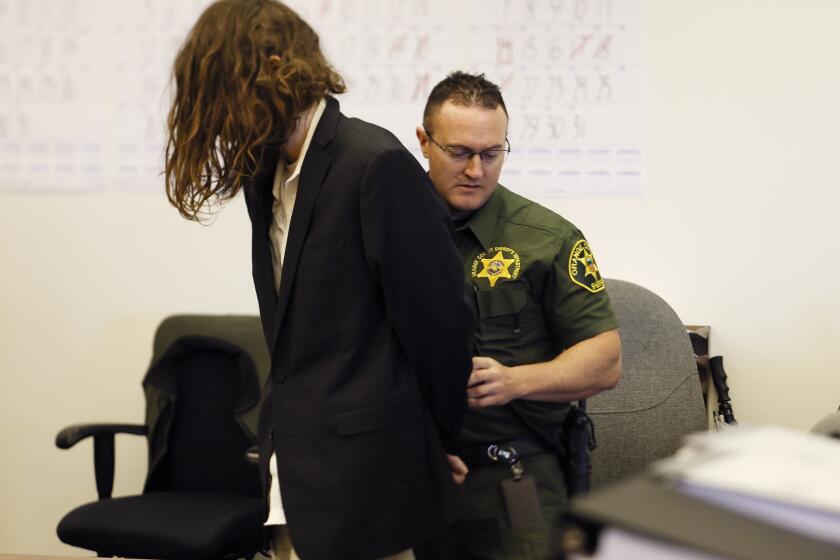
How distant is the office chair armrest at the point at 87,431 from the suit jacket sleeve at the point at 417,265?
5.56 ft

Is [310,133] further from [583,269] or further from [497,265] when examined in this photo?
[583,269]

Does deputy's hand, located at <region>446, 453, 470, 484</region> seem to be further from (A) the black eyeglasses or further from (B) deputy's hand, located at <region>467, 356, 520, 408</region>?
(A) the black eyeglasses

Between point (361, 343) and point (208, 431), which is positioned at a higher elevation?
point (361, 343)

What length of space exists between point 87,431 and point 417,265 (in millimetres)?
1810

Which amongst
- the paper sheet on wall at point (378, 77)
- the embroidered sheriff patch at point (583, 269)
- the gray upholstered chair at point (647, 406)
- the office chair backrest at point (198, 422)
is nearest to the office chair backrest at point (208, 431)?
the office chair backrest at point (198, 422)

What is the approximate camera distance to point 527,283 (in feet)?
5.61

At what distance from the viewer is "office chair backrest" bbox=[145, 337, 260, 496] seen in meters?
2.85

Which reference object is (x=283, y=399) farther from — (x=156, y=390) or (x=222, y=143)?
(x=156, y=390)

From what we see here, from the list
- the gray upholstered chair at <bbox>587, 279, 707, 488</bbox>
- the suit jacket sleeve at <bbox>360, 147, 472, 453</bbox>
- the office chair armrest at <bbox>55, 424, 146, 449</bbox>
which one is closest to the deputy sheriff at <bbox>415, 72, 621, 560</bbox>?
the suit jacket sleeve at <bbox>360, 147, 472, 453</bbox>

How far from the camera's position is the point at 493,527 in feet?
5.44

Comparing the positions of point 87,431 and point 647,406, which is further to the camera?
point 87,431

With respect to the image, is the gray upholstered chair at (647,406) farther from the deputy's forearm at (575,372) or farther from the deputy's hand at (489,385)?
the deputy's hand at (489,385)

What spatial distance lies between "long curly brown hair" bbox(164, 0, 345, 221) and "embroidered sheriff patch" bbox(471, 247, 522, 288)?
508 mm

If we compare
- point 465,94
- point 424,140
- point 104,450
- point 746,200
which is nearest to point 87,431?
point 104,450
